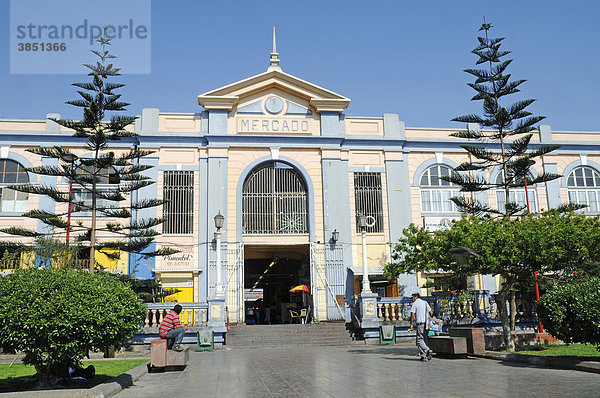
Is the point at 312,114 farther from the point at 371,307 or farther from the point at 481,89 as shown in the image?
the point at 371,307

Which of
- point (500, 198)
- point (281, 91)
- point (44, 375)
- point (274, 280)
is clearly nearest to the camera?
point (44, 375)

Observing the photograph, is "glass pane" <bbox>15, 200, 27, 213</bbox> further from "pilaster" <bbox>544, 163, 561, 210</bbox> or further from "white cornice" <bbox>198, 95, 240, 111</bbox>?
"pilaster" <bbox>544, 163, 561, 210</bbox>

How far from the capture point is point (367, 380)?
26.5 ft

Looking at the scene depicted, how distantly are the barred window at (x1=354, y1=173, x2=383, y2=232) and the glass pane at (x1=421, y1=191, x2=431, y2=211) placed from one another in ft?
6.27

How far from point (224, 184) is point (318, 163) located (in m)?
4.13

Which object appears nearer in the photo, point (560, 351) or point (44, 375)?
point (44, 375)

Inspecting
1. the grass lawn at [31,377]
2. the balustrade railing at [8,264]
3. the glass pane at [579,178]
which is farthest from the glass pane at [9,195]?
the glass pane at [579,178]

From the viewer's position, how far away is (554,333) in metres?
9.83

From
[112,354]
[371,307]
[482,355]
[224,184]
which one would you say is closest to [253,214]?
[224,184]

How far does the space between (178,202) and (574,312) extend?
15.9 meters

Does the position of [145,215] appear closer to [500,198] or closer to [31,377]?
[31,377]

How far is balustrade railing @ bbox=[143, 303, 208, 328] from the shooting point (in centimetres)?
1647

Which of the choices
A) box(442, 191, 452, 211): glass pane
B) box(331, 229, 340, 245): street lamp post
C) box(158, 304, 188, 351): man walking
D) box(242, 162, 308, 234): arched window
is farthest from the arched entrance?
box(158, 304, 188, 351): man walking

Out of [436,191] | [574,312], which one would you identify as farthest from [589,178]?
[574,312]
